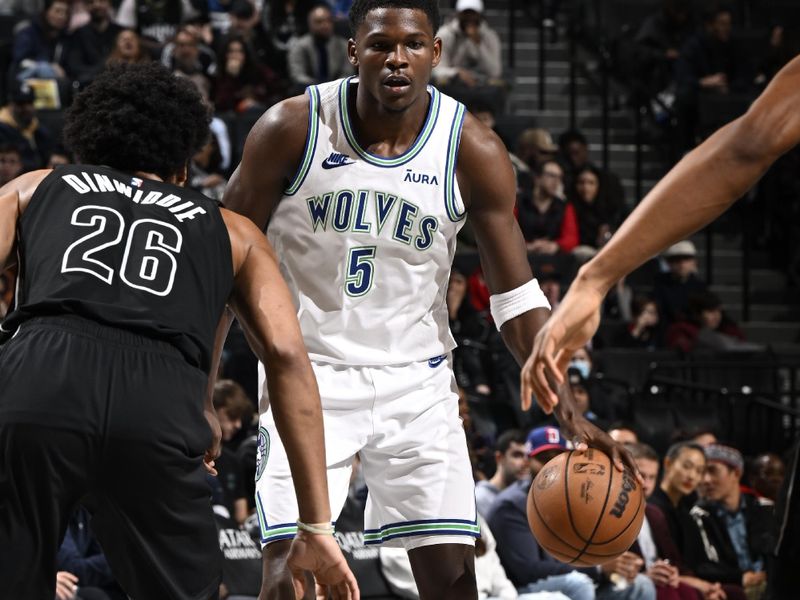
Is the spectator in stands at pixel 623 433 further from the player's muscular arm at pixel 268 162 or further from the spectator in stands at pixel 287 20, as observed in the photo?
the spectator in stands at pixel 287 20

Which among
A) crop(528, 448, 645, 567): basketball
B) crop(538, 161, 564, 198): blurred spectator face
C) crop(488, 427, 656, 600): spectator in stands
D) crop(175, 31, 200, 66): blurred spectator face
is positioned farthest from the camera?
crop(175, 31, 200, 66): blurred spectator face

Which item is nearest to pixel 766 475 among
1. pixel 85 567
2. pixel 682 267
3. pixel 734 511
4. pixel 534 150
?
pixel 734 511

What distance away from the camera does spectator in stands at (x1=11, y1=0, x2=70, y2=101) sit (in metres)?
12.0

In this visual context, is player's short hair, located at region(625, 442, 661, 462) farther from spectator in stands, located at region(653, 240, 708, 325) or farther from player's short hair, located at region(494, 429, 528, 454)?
spectator in stands, located at region(653, 240, 708, 325)

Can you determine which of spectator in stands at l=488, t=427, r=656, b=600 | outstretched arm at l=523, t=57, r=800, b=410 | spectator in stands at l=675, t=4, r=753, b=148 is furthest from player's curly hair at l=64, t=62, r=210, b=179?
spectator in stands at l=675, t=4, r=753, b=148

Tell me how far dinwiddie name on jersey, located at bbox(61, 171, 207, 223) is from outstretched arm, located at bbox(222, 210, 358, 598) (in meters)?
0.14

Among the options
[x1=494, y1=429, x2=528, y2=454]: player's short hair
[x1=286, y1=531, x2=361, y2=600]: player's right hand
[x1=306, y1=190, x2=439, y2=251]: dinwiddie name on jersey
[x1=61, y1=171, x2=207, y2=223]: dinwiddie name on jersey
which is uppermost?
[x1=61, y1=171, x2=207, y2=223]: dinwiddie name on jersey

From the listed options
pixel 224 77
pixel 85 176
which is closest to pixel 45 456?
pixel 85 176

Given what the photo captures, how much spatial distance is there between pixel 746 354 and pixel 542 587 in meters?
4.00

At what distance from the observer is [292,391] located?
11.5ft

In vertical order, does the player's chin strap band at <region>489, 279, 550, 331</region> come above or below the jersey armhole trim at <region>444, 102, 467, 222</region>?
below

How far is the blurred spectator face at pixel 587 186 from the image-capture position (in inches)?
467

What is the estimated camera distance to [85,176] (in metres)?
3.40

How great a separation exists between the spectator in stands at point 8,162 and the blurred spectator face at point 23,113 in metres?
0.96
